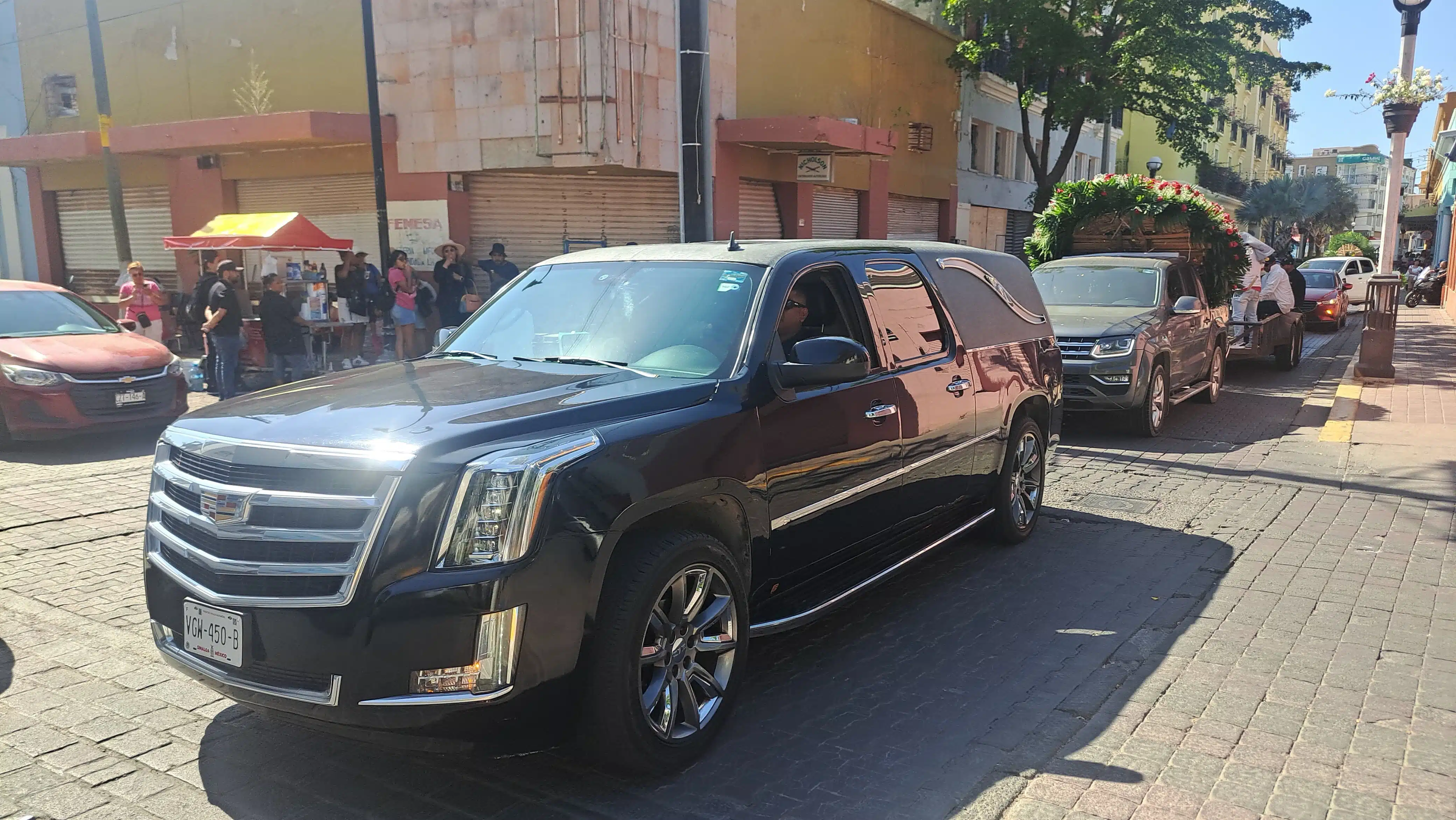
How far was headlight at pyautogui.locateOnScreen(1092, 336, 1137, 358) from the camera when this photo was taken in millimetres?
10047

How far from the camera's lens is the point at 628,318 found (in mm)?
4633

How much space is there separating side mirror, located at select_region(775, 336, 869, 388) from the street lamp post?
39.5 ft

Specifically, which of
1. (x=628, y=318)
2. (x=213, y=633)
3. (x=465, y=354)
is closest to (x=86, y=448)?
(x=465, y=354)

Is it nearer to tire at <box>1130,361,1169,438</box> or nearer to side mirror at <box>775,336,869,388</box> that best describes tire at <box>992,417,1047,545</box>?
side mirror at <box>775,336,869,388</box>

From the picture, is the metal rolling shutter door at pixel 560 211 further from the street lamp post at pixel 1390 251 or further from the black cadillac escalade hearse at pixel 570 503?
the black cadillac escalade hearse at pixel 570 503

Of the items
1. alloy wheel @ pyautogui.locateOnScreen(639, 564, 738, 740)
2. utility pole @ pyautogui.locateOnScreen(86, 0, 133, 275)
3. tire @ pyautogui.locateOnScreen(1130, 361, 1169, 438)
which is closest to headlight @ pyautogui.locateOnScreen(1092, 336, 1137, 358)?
tire @ pyautogui.locateOnScreen(1130, 361, 1169, 438)

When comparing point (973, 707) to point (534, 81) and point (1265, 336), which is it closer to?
point (1265, 336)

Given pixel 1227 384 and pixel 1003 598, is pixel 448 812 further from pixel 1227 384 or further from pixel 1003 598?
pixel 1227 384

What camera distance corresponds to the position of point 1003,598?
5.61 m

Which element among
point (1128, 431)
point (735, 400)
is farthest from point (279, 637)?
point (1128, 431)

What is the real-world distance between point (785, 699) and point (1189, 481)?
558cm

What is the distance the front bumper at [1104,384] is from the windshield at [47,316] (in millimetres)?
9997

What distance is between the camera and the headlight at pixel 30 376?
9375 millimetres

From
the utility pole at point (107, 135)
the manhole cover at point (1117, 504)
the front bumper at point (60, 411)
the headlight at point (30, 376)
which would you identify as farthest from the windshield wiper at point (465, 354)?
the utility pole at point (107, 135)
